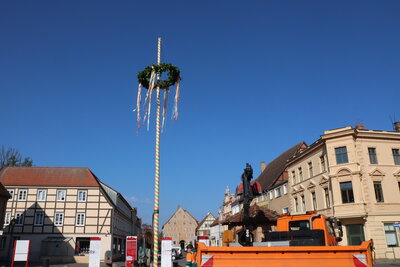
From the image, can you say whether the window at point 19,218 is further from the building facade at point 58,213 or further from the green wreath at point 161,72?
the green wreath at point 161,72

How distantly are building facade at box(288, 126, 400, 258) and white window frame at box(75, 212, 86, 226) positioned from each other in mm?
26440

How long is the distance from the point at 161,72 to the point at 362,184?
23946 mm

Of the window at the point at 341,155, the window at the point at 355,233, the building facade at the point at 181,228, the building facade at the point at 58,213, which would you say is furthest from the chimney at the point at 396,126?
the building facade at the point at 181,228

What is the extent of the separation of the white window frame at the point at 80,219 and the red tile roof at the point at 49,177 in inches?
141

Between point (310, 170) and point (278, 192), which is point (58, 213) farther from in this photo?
point (310, 170)

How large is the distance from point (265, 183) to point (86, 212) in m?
24.5

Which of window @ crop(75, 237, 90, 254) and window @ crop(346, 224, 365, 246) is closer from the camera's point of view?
window @ crop(346, 224, 365, 246)

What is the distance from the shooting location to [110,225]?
40.4m

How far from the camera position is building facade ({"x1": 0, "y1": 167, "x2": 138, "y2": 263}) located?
3812 centimetres

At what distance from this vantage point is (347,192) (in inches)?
1158

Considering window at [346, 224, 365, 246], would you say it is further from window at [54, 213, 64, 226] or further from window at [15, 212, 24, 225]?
window at [15, 212, 24, 225]

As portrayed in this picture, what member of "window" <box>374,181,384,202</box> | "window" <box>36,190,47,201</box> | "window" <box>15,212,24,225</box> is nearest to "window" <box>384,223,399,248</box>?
"window" <box>374,181,384,202</box>

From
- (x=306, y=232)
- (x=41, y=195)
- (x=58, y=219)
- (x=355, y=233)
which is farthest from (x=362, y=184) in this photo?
(x=41, y=195)

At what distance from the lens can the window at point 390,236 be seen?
27.6 m
